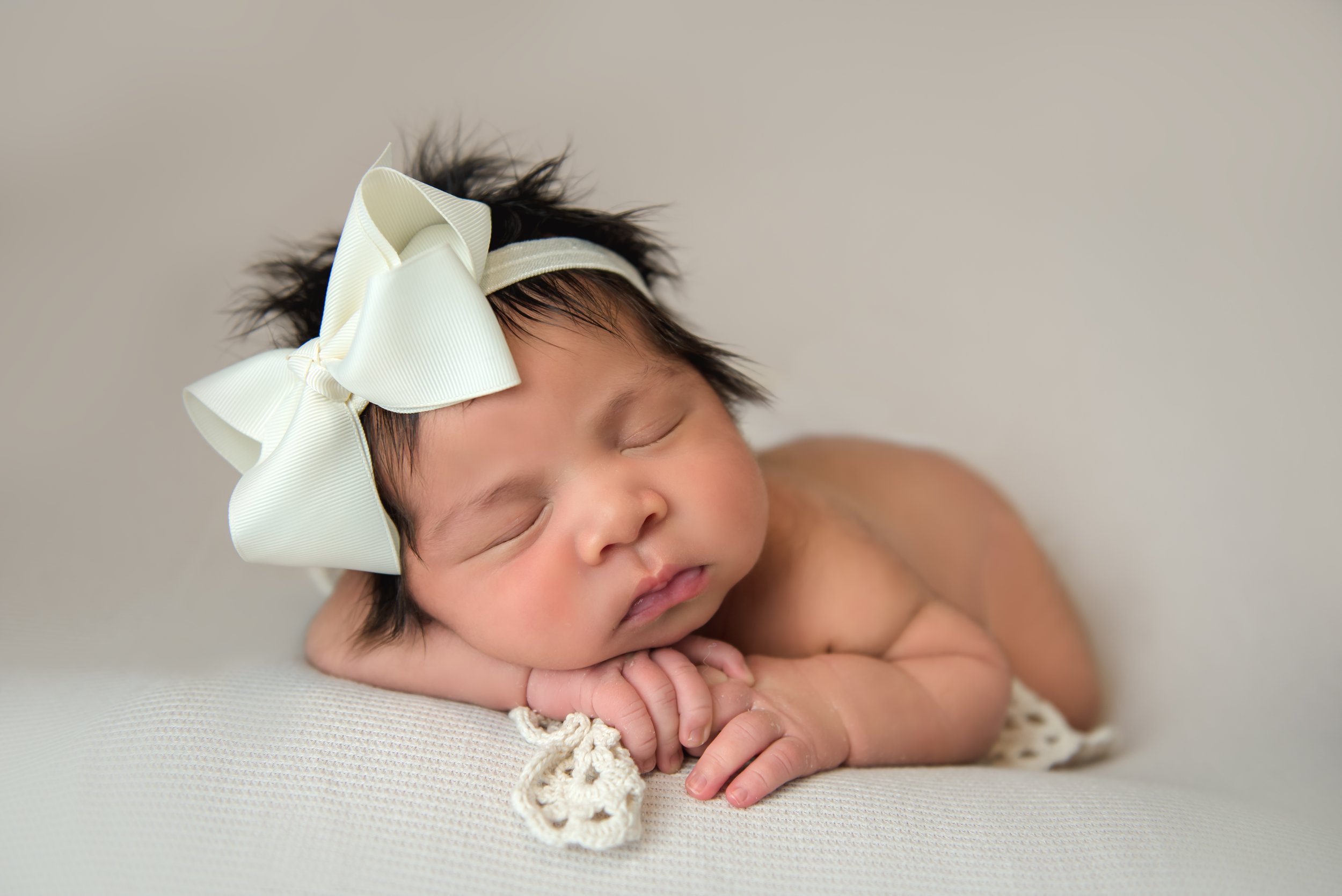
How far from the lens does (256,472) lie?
1063 millimetres

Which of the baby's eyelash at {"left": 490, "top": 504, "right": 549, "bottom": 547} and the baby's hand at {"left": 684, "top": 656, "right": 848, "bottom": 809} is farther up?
the baby's eyelash at {"left": 490, "top": 504, "right": 549, "bottom": 547}

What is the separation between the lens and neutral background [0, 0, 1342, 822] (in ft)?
5.17

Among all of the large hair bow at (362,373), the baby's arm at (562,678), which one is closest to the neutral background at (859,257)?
the baby's arm at (562,678)

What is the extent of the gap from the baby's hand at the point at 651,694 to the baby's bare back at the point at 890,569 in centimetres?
19

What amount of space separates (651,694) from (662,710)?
0.8 inches

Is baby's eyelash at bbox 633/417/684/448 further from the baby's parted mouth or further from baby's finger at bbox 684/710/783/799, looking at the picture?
baby's finger at bbox 684/710/783/799

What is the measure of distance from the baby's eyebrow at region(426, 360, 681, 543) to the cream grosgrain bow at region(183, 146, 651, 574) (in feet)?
0.28

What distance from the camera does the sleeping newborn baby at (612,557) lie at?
98 cm

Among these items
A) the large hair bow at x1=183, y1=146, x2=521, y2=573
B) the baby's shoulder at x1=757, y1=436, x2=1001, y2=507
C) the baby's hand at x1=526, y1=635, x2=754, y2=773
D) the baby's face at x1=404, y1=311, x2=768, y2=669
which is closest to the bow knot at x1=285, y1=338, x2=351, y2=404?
the large hair bow at x1=183, y1=146, x2=521, y2=573

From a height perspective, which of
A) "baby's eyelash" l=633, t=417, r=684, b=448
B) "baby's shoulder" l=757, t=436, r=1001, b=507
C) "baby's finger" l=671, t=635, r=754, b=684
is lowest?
"baby's finger" l=671, t=635, r=754, b=684

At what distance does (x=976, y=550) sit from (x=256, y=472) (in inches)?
43.9

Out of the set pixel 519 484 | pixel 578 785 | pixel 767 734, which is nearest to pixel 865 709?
pixel 767 734

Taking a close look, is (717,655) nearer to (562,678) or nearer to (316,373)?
(562,678)

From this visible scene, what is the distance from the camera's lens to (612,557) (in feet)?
3.20
